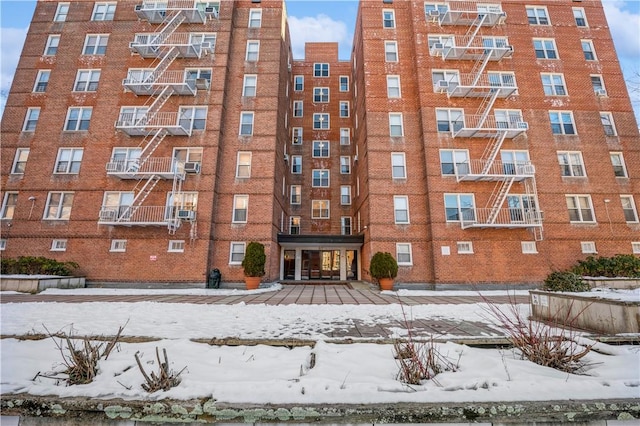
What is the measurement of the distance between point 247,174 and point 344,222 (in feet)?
32.5

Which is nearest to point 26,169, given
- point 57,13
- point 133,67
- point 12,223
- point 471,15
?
point 12,223

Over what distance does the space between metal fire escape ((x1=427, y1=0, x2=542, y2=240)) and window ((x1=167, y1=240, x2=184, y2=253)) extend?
55.5 feet

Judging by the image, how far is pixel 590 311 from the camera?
17.9ft

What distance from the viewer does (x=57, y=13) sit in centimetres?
1922

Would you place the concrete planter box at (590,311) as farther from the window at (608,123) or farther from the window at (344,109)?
the window at (344,109)

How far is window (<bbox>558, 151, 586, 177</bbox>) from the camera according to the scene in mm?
16641

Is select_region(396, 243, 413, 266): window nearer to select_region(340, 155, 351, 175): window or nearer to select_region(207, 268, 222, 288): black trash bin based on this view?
select_region(340, 155, 351, 175): window

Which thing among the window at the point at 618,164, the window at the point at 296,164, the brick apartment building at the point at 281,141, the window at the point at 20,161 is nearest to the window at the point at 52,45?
the brick apartment building at the point at 281,141

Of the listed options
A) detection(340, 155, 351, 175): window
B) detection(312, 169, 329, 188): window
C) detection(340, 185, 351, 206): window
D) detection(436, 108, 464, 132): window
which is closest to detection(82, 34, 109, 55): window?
detection(312, 169, 329, 188): window

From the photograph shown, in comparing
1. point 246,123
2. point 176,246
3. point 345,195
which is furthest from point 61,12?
point 345,195

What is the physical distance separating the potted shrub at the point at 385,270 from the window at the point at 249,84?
14136 millimetres

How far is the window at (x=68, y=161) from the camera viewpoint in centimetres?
1653

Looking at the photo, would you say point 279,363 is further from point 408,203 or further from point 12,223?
point 12,223

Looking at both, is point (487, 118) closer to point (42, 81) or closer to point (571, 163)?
point (571, 163)
